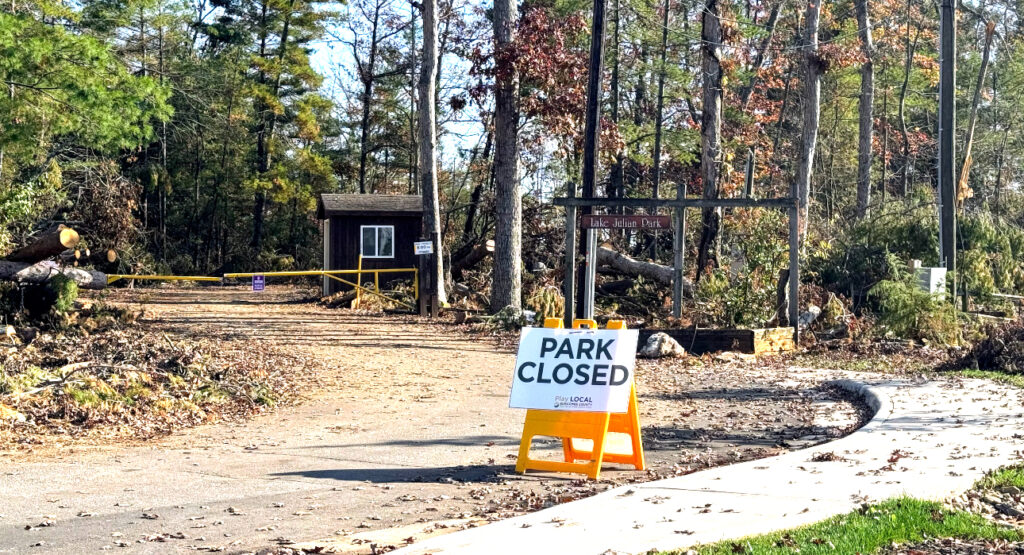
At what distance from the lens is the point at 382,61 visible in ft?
159

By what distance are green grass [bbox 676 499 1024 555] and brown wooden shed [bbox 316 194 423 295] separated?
26.1 meters

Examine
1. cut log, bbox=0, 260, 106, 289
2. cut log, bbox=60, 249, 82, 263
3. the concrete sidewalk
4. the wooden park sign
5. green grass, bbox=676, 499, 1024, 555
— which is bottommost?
the concrete sidewalk

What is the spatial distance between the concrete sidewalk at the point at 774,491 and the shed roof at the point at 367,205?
2251cm

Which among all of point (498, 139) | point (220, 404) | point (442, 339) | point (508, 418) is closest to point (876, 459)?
point (508, 418)

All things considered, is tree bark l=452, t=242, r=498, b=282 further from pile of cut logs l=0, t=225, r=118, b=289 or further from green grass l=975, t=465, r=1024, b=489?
green grass l=975, t=465, r=1024, b=489

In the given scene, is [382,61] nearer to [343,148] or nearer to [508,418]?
[343,148]

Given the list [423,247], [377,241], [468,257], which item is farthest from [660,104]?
[423,247]

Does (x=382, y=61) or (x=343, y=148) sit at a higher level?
(x=382, y=61)

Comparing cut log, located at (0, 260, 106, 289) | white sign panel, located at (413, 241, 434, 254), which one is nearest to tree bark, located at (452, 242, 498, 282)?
white sign panel, located at (413, 241, 434, 254)

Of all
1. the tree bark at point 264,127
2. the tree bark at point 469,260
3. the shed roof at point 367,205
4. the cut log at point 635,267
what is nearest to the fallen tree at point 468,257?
the tree bark at point 469,260

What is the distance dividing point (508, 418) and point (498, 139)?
529 inches

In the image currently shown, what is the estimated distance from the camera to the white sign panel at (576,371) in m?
8.73

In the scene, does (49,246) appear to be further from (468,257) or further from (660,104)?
(660,104)

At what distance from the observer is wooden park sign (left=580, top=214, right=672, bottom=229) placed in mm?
16750
